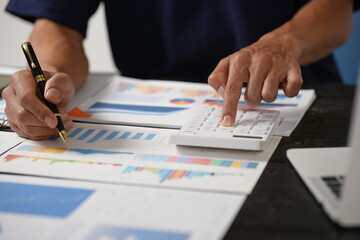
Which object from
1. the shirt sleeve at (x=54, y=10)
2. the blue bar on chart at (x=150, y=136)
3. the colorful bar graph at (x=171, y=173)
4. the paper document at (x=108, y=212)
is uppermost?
the shirt sleeve at (x=54, y=10)

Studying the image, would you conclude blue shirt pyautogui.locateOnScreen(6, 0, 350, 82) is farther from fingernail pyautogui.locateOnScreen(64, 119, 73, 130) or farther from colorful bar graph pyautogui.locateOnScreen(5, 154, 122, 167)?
colorful bar graph pyautogui.locateOnScreen(5, 154, 122, 167)

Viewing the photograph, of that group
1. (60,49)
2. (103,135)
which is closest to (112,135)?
(103,135)

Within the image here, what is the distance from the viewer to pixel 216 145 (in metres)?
0.78

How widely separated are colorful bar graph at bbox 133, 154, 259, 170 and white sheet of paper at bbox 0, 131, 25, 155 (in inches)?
8.4

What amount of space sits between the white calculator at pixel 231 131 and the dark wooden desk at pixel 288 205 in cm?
3

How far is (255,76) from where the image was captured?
914 millimetres

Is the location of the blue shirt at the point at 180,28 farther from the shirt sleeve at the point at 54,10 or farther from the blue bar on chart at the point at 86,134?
the blue bar on chart at the point at 86,134

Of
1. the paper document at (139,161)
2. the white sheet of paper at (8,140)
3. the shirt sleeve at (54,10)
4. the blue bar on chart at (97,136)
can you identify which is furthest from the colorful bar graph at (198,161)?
the shirt sleeve at (54,10)

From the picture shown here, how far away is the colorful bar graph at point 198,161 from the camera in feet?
2.43

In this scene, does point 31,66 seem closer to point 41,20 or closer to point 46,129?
point 46,129

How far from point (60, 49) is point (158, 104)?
295mm

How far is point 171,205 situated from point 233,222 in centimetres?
8

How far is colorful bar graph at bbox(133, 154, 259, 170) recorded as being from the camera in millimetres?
741

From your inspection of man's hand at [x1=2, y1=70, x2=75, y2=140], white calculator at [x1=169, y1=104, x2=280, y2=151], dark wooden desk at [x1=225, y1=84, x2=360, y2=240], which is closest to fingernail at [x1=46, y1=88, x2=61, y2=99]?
man's hand at [x1=2, y1=70, x2=75, y2=140]
